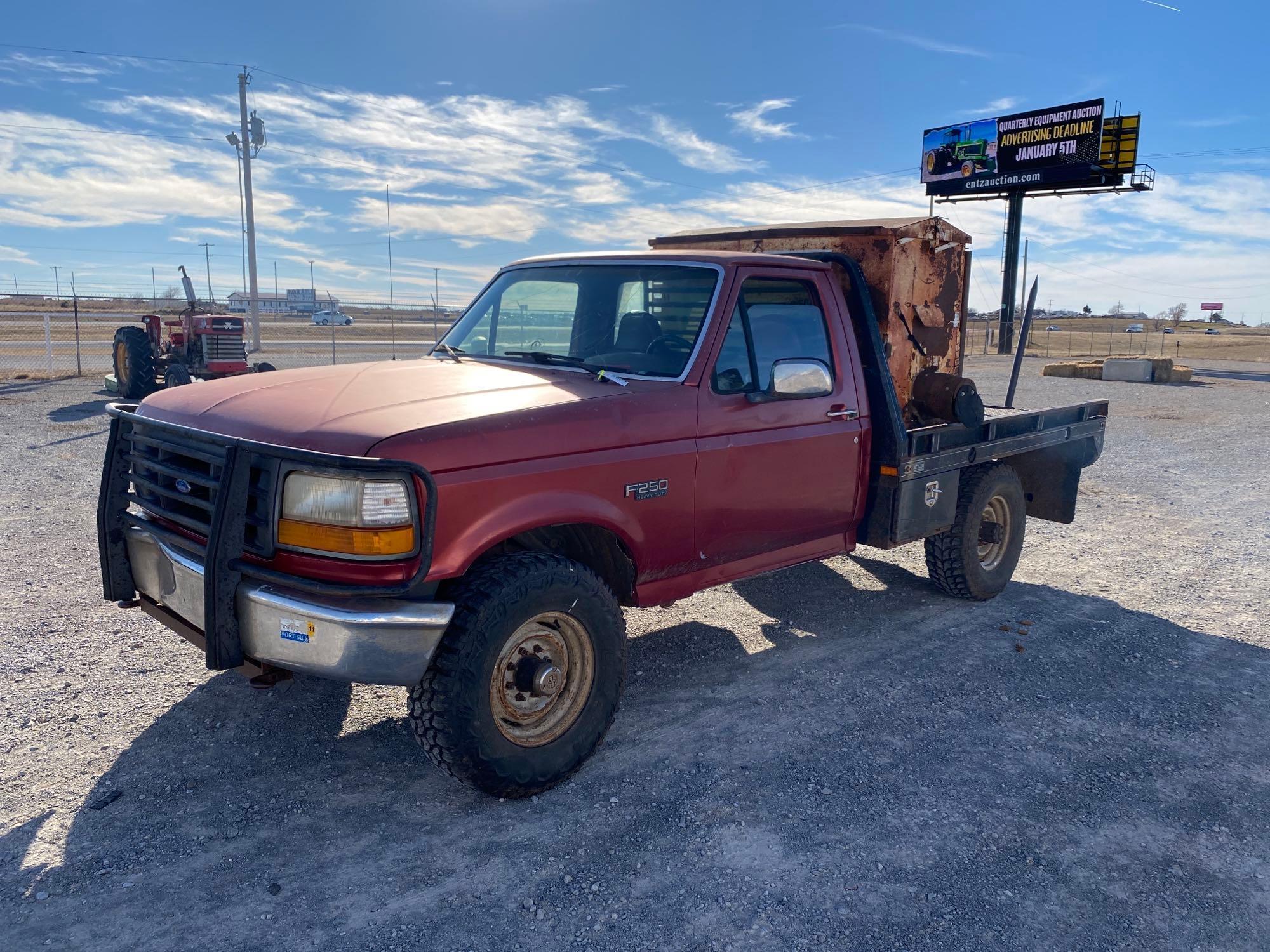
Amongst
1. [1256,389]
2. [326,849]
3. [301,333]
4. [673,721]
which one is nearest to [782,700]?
[673,721]

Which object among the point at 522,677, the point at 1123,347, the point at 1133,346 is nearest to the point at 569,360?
the point at 522,677

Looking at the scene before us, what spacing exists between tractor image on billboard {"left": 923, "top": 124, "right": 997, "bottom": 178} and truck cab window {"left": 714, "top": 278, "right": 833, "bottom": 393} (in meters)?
42.4

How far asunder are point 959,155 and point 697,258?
44205 mm

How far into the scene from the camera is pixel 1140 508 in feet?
30.0

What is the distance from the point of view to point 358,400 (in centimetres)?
362

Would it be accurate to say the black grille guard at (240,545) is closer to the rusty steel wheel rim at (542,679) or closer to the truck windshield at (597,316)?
the rusty steel wheel rim at (542,679)

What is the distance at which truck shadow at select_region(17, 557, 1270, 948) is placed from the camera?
10.1ft

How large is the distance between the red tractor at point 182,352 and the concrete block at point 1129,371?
2330 cm

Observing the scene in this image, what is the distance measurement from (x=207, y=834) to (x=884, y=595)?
4.50 m

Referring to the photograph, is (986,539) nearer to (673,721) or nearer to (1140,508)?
(673,721)

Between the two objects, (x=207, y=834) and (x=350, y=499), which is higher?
(x=350, y=499)

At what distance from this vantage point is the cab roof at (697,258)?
4500 mm

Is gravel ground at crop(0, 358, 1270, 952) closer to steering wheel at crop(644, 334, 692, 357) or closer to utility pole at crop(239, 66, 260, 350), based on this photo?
steering wheel at crop(644, 334, 692, 357)

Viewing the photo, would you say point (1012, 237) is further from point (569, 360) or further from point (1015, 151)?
point (569, 360)
